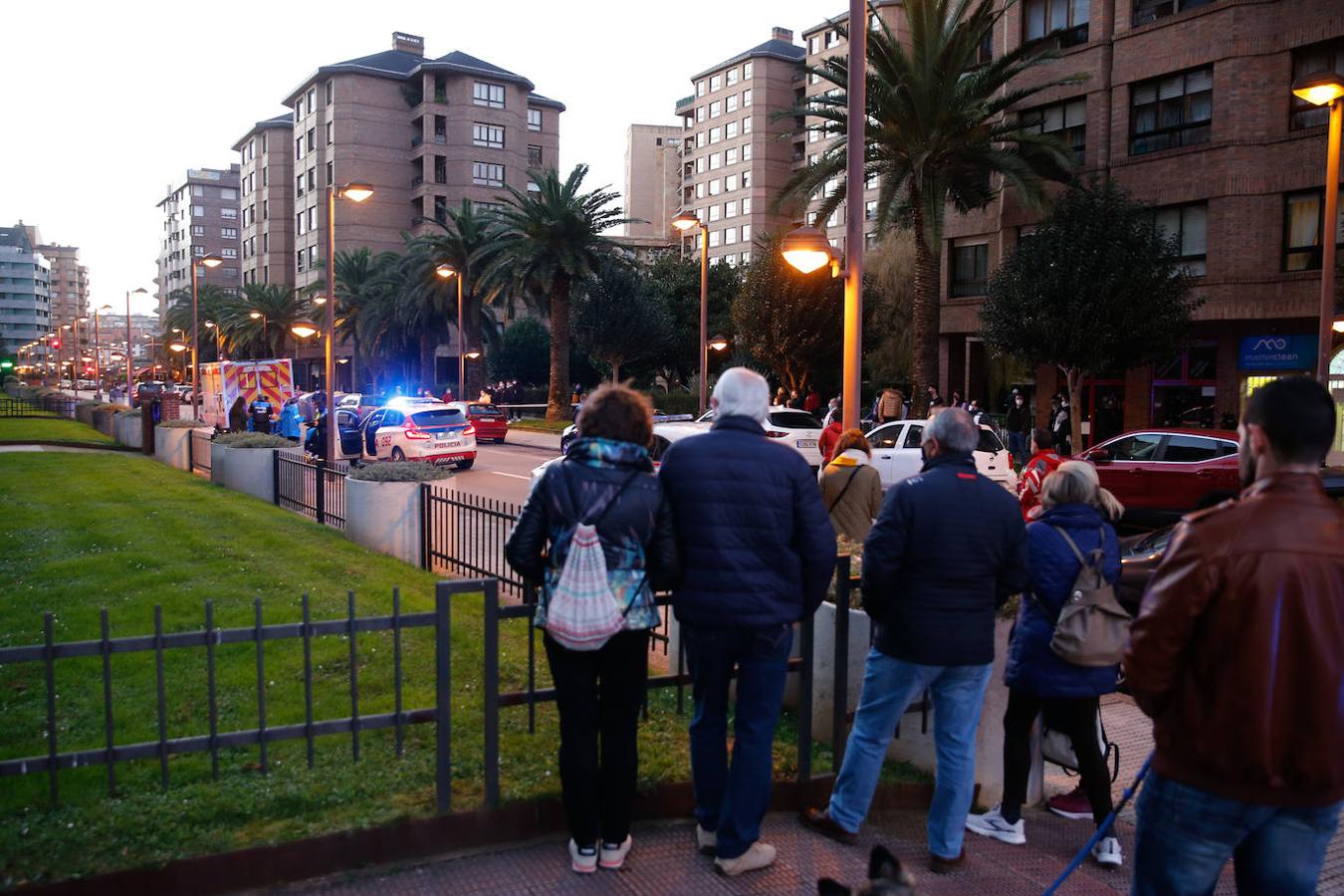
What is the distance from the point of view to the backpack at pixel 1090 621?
428 cm

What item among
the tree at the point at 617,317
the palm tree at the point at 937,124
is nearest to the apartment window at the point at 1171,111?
the palm tree at the point at 937,124

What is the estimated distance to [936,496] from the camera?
400 centimetres

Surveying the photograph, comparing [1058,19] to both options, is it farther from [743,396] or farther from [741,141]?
[741,141]

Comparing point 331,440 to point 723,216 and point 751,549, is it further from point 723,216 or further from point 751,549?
point 723,216

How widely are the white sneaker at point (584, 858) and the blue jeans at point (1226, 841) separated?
2.08 m

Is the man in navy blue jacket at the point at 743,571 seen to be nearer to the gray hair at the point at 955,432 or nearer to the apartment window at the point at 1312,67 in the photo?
the gray hair at the point at 955,432

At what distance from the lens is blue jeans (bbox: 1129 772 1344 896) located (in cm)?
243

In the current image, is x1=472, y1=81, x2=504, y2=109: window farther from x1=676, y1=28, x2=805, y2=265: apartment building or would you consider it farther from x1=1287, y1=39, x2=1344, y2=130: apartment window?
x1=1287, y1=39, x2=1344, y2=130: apartment window

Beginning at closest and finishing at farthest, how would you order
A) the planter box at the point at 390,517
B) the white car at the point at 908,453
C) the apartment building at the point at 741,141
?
1. the planter box at the point at 390,517
2. the white car at the point at 908,453
3. the apartment building at the point at 741,141

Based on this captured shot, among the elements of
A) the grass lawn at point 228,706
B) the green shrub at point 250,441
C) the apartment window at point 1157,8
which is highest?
the apartment window at point 1157,8

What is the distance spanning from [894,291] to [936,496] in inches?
1617

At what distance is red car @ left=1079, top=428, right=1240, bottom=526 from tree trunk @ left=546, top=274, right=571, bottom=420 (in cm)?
2798

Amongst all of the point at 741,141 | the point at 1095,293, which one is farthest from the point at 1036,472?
the point at 741,141

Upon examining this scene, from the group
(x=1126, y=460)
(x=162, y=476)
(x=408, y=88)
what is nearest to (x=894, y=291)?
(x=1126, y=460)
